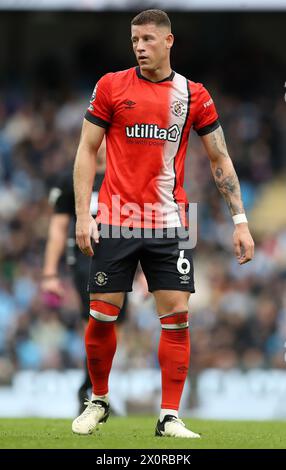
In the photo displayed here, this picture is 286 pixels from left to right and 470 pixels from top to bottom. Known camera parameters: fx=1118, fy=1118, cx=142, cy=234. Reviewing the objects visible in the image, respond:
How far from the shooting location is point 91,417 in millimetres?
6805

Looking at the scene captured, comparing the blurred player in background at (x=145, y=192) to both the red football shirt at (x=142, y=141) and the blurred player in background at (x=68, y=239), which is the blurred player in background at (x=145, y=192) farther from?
the blurred player in background at (x=68, y=239)

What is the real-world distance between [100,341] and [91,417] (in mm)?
464

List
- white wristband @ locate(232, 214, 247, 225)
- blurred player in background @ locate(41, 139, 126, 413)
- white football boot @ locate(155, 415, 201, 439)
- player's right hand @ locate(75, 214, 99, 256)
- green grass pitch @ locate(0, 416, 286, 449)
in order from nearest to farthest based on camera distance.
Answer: green grass pitch @ locate(0, 416, 286, 449) < white football boot @ locate(155, 415, 201, 439) < player's right hand @ locate(75, 214, 99, 256) < white wristband @ locate(232, 214, 247, 225) < blurred player in background @ locate(41, 139, 126, 413)

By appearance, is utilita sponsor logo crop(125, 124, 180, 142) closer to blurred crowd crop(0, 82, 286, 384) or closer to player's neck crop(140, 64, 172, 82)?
player's neck crop(140, 64, 172, 82)

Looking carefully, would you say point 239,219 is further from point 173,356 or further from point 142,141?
point 173,356

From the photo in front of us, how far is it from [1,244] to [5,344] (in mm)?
2290

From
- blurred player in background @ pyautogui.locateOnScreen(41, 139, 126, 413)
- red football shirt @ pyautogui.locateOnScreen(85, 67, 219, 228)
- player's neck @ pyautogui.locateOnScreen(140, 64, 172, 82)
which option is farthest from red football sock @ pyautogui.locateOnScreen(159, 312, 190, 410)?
blurred player in background @ pyautogui.locateOnScreen(41, 139, 126, 413)

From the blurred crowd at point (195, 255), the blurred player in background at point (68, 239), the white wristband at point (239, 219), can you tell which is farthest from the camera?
the blurred crowd at point (195, 255)

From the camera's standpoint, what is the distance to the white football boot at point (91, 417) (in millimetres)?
6727

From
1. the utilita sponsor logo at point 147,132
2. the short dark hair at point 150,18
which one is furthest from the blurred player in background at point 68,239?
the short dark hair at point 150,18

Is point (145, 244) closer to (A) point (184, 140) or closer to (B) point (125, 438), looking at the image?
(A) point (184, 140)

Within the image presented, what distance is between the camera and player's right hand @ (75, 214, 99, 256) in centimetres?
666

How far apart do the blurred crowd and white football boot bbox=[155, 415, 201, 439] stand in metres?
6.21

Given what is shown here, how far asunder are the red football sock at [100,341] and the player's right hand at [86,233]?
0.34m
